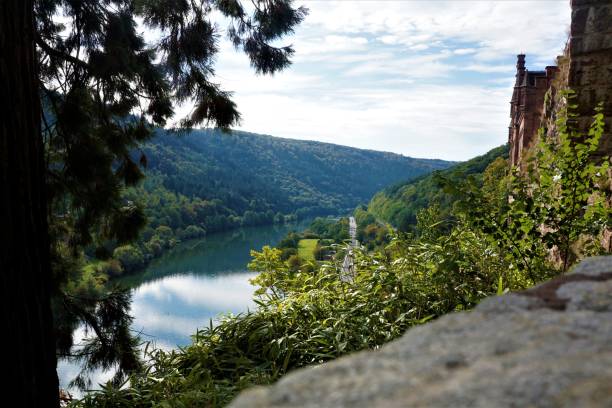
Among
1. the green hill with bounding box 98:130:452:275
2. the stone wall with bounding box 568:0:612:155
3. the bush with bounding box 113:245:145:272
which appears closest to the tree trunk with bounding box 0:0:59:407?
the stone wall with bounding box 568:0:612:155

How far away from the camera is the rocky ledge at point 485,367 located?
0.58m

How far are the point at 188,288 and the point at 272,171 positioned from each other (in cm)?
7444

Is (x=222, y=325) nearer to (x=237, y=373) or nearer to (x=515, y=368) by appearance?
(x=237, y=373)

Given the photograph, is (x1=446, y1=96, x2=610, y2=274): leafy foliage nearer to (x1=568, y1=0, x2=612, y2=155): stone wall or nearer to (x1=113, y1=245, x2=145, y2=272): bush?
(x1=568, y1=0, x2=612, y2=155): stone wall

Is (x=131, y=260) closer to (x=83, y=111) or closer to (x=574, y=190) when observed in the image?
(x=83, y=111)

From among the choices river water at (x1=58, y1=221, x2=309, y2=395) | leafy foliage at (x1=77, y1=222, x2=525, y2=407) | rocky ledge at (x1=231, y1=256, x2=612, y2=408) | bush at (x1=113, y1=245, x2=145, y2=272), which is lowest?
river water at (x1=58, y1=221, x2=309, y2=395)

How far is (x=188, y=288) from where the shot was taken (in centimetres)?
4159

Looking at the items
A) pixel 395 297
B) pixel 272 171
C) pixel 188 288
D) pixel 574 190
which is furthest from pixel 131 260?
pixel 272 171

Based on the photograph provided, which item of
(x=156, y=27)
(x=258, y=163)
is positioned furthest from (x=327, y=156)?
(x=156, y=27)

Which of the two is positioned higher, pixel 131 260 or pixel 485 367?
pixel 485 367

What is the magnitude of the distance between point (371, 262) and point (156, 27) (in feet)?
9.18

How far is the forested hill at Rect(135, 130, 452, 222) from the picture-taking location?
272 ft

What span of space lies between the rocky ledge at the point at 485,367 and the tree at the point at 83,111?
240 cm

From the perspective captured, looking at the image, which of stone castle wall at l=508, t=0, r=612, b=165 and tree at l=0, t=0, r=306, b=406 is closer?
tree at l=0, t=0, r=306, b=406
